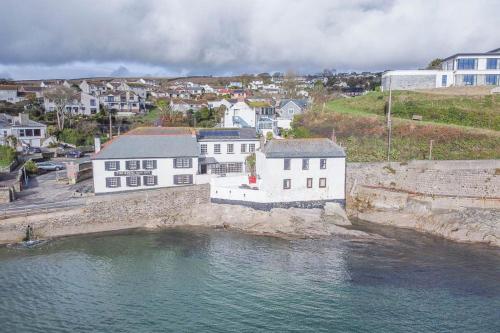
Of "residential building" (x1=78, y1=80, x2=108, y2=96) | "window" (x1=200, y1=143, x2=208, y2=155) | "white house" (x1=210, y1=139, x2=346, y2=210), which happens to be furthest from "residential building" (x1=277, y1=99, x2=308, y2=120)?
"residential building" (x1=78, y1=80, x2=108, y2=96)

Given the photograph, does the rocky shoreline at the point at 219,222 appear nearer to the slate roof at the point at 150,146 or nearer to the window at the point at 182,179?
the window at the point at 182,179

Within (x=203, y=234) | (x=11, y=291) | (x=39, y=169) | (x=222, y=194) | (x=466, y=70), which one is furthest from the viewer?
(x=466, y=70)

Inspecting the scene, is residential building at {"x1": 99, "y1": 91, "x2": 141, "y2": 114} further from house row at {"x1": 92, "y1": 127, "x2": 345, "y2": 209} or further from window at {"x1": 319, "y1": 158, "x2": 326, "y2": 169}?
window at {"x1": 319, "y1": 158, "x2": 326, "y2": 169}

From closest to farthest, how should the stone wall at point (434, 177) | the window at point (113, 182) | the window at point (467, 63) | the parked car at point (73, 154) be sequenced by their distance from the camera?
1. the stone wall at point (434, 177)
2. the window at point (113, 182)
3. the parked car at point (73, 154)
4. the window at point (467, 63)

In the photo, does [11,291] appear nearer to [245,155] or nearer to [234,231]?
[234,231]

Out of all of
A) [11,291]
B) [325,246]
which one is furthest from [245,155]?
[11,291]

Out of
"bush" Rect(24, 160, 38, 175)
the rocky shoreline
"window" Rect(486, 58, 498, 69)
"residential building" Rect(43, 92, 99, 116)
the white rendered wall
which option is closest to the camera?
the rocky shoreline

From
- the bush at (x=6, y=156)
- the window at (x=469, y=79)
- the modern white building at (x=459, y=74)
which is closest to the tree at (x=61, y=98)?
the bush at (x=6, y=156)

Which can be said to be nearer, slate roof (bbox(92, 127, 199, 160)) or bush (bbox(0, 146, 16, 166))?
slate roof (bbox(92, 127, 199, 160))
